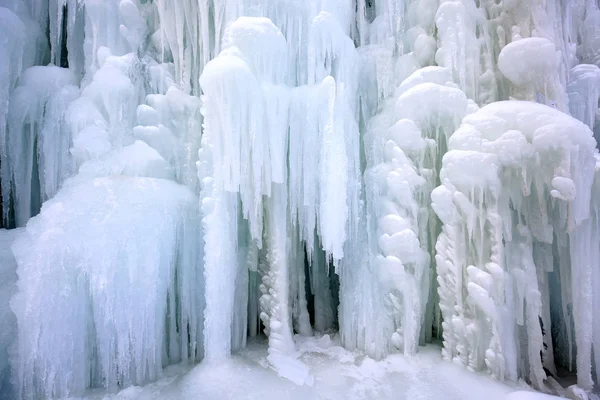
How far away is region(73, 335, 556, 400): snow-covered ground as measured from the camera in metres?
4.11

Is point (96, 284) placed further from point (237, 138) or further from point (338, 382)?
point (338, 382)

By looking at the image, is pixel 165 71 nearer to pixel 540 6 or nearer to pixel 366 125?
pixel 366 125

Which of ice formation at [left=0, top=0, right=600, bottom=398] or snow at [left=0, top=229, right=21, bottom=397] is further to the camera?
ice formation at [left=0, top=0, right=600, bottom=398]

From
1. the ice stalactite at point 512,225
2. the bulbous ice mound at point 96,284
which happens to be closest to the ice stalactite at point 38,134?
the bulbous ice mound at point 96,284

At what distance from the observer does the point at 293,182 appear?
5195 millimetres

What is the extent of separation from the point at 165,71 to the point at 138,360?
4.38 metres

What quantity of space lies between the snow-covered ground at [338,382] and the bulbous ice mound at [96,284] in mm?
428

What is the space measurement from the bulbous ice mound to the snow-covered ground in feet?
1.40

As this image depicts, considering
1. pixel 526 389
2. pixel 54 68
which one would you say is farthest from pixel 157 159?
pixel 526 389

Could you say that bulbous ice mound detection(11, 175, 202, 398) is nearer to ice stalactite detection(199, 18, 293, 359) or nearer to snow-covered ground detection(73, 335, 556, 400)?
snow-covered ground detection(73, 335, 556, 400)

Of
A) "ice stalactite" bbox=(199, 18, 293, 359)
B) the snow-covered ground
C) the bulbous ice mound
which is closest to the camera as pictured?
the bulbous ice mound

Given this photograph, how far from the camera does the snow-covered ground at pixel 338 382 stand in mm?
4105

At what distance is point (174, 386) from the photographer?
4348 millimetres

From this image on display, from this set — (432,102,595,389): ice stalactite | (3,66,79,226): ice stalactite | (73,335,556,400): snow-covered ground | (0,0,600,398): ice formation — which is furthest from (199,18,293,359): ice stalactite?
(3,66,79,226): ice stalactite
